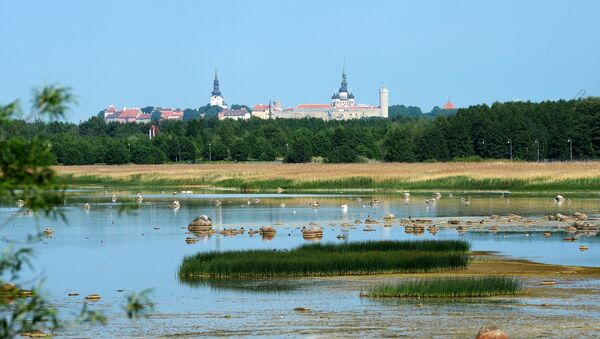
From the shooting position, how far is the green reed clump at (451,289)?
2653 cm

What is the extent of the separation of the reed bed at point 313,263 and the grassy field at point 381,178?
43114 mm

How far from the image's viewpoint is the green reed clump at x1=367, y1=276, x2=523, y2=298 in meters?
26.5

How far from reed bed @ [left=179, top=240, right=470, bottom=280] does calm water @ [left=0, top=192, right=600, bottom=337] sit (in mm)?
953

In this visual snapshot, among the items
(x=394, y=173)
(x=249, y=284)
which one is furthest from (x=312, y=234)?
(x=394, y=173)

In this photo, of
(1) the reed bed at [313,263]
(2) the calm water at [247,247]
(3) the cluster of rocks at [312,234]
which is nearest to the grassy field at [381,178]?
(2) the calm water at [247,247]

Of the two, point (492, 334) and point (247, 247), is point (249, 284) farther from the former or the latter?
point (492, 334)

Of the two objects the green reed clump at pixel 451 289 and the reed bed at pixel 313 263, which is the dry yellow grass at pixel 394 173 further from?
the green reed clump at pixel 451 289

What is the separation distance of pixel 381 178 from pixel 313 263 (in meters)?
57.7

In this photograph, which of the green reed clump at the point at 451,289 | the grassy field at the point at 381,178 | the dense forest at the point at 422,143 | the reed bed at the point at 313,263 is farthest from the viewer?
the dense forest at the point at 422,143

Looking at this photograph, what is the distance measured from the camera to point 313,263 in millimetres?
31578

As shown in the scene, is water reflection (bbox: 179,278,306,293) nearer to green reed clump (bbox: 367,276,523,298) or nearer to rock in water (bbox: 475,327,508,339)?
green reed clump (bbox: 367,276,523,298)

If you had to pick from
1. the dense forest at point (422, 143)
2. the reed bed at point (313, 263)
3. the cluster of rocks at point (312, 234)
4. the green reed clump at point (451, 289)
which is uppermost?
the dense forest at point (422, 143)

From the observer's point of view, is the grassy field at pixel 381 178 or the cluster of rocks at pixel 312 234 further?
the grassy field at pixel 381 178

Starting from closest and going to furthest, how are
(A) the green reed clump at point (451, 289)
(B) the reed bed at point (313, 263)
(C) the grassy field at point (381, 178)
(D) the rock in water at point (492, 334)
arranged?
1. (D) the rock in water at point (492, 334)
2. (A) the green reed clump at point (451, 289)
3. (B) the reed bed at point (313, 263)
4. (C) the grassy field at point (381, 178)
